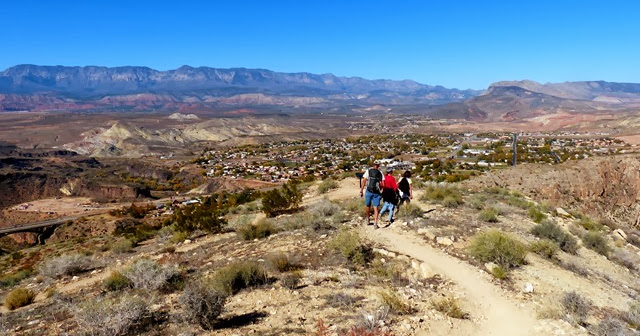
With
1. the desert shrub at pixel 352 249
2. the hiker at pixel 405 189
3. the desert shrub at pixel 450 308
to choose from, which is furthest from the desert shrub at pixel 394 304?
the hiker at pixel 405 189

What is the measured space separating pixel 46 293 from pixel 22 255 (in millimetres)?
17224

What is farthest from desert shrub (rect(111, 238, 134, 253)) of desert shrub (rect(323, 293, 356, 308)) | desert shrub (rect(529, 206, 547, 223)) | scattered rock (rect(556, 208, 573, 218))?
scattered rock (rect(556, 208, 573, 218))

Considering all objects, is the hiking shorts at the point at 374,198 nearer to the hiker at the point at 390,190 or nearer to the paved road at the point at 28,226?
the hiker at the point at 390,190

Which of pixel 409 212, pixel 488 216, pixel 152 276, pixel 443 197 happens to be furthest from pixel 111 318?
pixel 443 197

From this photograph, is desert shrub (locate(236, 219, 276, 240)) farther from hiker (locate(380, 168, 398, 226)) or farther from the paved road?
the paved road

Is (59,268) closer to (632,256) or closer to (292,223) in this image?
(292,223)

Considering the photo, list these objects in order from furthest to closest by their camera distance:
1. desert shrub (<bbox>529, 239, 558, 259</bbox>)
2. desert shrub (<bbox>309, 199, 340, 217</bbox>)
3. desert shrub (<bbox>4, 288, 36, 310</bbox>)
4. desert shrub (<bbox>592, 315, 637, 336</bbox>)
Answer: desert shrub (<bbox>309, 199, 340, 217</bbox>) < desert shrub (<bbox>529, 239, 558, 259</bbox>) < desert shrub (<bbox>4, 288, 36, 310</bbox>) < desert shrub (<bbox>592, 315, 637, 336</bbox>)

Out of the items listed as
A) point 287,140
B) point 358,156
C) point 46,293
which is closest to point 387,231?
point 46,293

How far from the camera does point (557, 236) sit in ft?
43.0

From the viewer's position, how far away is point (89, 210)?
48125 millimetres

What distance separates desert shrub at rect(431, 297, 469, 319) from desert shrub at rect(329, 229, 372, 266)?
Result: 2505 mm

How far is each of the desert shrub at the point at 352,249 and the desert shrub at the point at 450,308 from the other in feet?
8.22

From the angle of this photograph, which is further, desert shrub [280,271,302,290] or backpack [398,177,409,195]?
backpack [398,177,409,195]

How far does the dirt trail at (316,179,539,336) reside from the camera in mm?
6997
